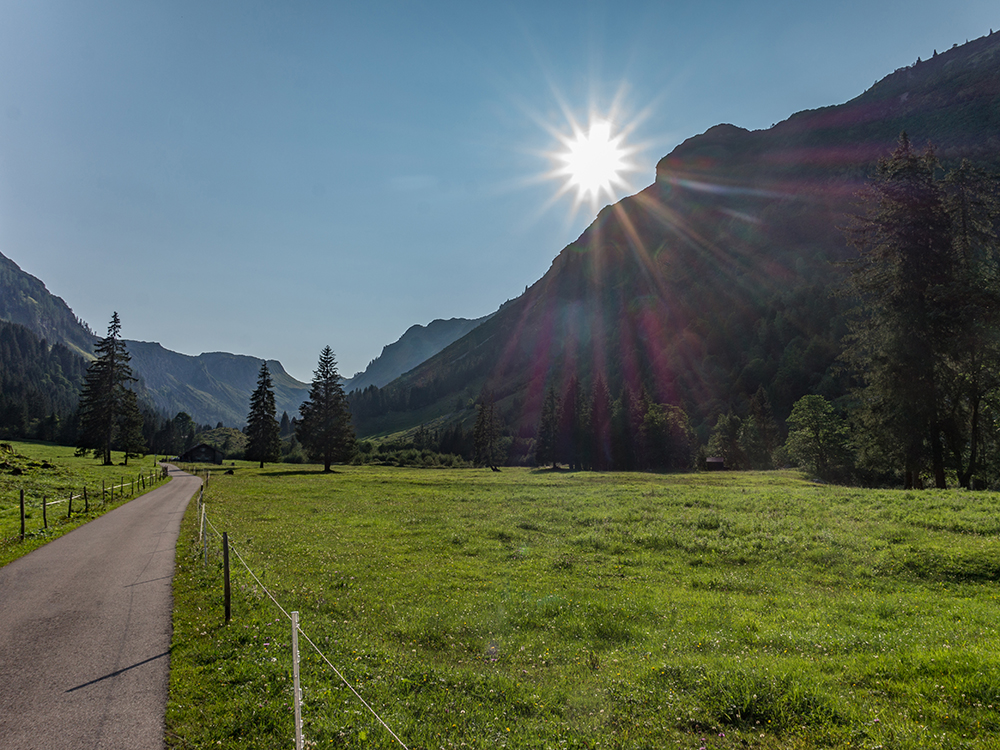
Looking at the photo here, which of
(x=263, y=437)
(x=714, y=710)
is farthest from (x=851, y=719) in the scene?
(x=263, y=437)

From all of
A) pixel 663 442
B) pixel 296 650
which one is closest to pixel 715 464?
pixel 663 442

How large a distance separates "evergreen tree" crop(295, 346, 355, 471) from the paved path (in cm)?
7264

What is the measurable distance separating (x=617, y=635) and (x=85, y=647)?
1331 cm

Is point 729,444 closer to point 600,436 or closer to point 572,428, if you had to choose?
point 600,436

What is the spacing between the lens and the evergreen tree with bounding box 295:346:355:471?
92938 millimetres

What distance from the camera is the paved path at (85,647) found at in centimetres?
789

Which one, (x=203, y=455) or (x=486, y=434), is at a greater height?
(x=486, y=434)

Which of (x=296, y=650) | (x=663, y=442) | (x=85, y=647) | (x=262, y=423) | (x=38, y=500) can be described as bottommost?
Result: (x=38, y=500)

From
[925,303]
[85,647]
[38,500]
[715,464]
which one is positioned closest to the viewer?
[85,647]

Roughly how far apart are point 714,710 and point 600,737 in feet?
7.85

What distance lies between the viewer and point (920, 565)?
17.7m

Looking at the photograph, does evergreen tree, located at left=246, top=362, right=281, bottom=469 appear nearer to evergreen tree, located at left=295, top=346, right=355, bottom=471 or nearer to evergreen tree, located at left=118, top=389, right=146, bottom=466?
evergreen tree, located at left=295, top=346, right=355, bottom=471

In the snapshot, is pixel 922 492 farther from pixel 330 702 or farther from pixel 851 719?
pixel 330 702

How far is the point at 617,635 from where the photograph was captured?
13484mm
